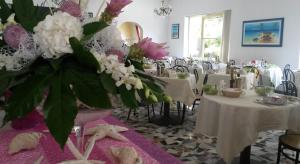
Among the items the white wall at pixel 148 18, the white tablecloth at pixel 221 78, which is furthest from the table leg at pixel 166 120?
the white wall at pixel 148 18

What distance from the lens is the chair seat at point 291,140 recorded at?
2.19 meters

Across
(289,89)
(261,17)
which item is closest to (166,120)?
(289,89)

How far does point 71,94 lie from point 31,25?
215 mm

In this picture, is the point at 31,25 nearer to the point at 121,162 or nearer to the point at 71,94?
the point at 71,94

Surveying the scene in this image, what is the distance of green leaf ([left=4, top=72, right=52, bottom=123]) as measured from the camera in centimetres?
55

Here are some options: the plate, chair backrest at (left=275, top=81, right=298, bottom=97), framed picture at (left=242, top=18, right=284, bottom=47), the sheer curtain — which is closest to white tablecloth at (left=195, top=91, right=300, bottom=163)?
the plate

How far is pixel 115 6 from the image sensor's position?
0.70 m

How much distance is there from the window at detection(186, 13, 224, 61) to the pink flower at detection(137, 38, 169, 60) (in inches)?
326

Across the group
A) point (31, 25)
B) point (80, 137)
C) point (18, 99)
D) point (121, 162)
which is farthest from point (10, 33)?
point (121, 162)

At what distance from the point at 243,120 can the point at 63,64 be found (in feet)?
6.35

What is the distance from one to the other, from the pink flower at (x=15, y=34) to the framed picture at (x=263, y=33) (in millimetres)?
7404

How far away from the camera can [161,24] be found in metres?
11.4

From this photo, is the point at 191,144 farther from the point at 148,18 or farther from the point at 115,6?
the point at 148,18

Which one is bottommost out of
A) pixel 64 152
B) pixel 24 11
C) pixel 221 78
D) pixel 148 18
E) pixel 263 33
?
pixel 221 78
